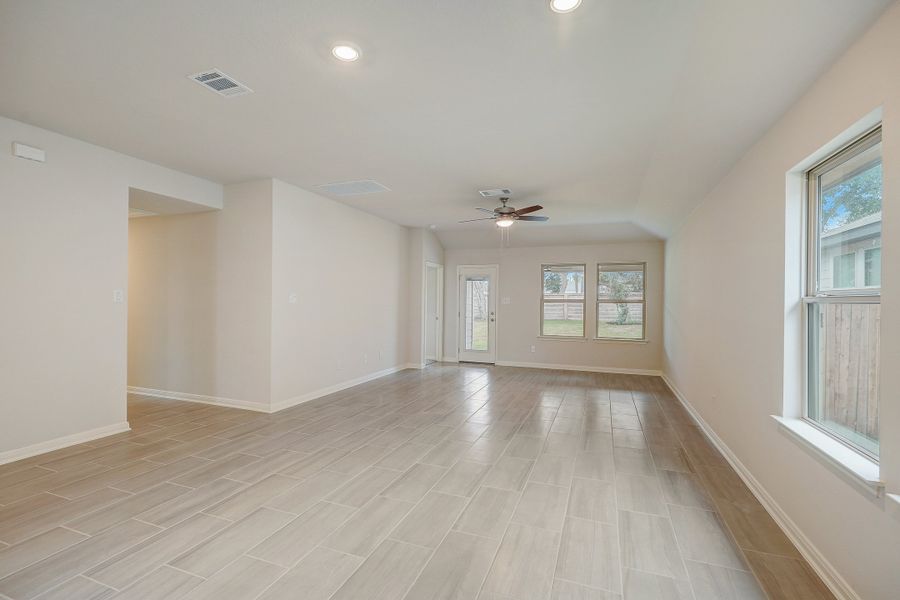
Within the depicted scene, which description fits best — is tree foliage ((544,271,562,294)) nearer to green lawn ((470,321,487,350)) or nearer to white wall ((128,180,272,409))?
green lawn ((470,321,487,350))

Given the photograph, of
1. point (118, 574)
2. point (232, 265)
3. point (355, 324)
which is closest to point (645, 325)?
point (355, 324)

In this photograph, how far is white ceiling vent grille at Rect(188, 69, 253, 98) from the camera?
256cm

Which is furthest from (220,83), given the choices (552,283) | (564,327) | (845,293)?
(564,327)

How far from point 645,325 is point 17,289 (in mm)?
8614

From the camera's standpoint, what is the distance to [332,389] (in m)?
5.86

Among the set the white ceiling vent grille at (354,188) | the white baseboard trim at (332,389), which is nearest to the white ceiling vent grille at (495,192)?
the white ceiling vent grille at (354,188)

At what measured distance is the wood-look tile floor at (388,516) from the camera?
1.89 metres

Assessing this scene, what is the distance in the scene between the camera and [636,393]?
6.18m

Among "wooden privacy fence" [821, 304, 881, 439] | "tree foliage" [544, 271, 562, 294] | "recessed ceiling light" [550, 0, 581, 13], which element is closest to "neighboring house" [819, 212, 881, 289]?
"wooden privacy fence" [821, 304, 881, 439]

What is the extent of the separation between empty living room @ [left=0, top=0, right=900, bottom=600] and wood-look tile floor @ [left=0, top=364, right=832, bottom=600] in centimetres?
2

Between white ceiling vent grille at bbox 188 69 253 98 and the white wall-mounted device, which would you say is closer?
white ceiling vent grille at bbox 188 69 253 98

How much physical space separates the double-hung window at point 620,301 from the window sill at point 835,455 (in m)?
5.73

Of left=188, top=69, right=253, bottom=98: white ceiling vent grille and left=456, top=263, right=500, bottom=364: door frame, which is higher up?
left=188, top=69, right=253, bottom=98: white ceiling vent grille

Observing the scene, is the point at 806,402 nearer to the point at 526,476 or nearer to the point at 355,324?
the point at 526,476
